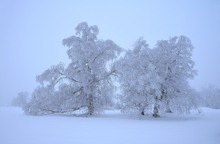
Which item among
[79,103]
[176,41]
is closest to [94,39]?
[79,103]

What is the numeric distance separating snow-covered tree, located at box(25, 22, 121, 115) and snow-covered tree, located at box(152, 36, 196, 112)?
6.56 m

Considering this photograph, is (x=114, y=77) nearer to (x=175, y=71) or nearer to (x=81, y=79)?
(x=81, y=79)

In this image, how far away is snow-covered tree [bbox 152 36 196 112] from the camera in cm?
2462

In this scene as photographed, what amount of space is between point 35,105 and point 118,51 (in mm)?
12480

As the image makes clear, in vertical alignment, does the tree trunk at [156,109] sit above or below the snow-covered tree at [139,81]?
below

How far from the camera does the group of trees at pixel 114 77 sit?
80.3ft

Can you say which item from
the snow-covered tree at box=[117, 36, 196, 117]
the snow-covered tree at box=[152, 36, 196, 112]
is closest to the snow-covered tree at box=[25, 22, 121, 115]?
the snow-covered tree at box=[117, 36, 196, 117]

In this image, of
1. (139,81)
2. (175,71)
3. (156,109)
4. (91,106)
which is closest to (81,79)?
(91,106)

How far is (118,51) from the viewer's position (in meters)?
30.3

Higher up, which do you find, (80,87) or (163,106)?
(80,87)

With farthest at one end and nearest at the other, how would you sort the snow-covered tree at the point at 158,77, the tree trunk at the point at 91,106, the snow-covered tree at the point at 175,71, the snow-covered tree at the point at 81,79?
the tree trunk at the point at 91,106 → the snow-covered tree at the point at 81,79 → the snow-covered tree at the point at 175,71 → the snow-covered tree at the point at 158,77

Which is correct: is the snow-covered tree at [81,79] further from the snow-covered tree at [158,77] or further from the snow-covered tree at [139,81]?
the snow-covered tree at [158,77]

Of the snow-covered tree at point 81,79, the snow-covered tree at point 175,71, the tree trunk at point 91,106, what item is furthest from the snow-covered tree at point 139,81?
the tree trunk at point 91,106

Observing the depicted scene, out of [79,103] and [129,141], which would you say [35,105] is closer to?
[79,103]
